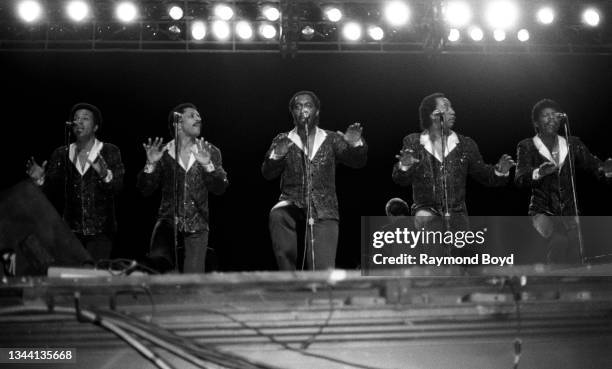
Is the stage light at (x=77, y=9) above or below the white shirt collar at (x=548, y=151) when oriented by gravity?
above

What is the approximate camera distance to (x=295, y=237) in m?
4.85

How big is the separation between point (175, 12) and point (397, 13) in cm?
203

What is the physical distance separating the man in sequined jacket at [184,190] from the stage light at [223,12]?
55.7 inches

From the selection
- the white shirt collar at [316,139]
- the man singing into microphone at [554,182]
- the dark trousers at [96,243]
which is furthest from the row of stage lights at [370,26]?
the dark trousers at [96,243]

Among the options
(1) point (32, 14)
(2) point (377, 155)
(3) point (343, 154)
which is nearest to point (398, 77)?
(2) point (377, 155)

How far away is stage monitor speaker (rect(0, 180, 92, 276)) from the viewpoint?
221 centimetres

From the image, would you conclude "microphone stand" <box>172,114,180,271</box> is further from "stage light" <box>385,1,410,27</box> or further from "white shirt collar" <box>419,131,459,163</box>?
"stage light" <box>385,1,410,27</box>

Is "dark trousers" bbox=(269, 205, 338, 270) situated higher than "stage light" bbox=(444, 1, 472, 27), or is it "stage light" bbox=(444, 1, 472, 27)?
"stage light" bbox=(444, 1, 472, 27)

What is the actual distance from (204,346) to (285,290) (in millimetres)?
288

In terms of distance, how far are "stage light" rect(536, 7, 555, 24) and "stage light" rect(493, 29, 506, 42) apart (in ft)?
1.11

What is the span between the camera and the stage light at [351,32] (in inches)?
251

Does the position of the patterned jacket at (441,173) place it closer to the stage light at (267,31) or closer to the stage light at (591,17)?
the stage light at (267,31)

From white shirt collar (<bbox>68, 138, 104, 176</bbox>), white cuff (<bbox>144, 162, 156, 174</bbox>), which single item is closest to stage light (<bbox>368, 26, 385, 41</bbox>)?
white cuff (<bbox>144, 162, 156, 174</bbox>)

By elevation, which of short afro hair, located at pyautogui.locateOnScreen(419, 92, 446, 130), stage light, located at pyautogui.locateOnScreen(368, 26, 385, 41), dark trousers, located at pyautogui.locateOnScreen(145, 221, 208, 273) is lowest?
dark trousers, located at pyautogui.locateOnScreen(145, 221, 208, 273)
